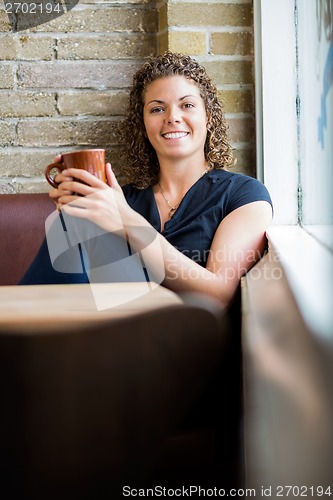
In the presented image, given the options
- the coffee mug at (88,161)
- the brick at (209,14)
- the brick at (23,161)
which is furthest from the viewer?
the brick at (23,161)

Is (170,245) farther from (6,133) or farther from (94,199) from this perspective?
(6,133)

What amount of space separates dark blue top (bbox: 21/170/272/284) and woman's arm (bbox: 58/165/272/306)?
5 centimetres

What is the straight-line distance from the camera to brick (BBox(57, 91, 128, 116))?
7.69ft

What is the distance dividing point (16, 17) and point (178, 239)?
1.04 meters

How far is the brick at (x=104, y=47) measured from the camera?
7.66ft

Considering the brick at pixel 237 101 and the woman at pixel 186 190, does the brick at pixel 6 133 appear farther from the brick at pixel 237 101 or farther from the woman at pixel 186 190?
the brick at pixel 237 101

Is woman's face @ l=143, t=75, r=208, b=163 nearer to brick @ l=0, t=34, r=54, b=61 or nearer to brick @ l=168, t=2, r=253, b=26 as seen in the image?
brick @ l=168, t=2, r=253, b=26

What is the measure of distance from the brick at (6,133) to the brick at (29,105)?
31 mm

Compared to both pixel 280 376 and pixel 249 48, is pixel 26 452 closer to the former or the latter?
pixel 280 376

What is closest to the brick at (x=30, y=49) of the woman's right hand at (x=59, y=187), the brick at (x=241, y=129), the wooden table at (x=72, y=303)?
the brick at (x=241, y=129)

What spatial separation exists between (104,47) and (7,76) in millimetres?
346

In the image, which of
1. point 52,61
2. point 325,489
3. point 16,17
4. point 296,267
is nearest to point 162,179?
point 52,61

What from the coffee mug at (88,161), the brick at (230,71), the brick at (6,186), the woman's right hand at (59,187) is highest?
the brick at (230,71)

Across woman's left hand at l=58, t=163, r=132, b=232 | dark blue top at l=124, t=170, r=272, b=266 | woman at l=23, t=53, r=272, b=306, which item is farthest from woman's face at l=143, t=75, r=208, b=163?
woman's left hand at l=58, t=163, r=132, b=232
